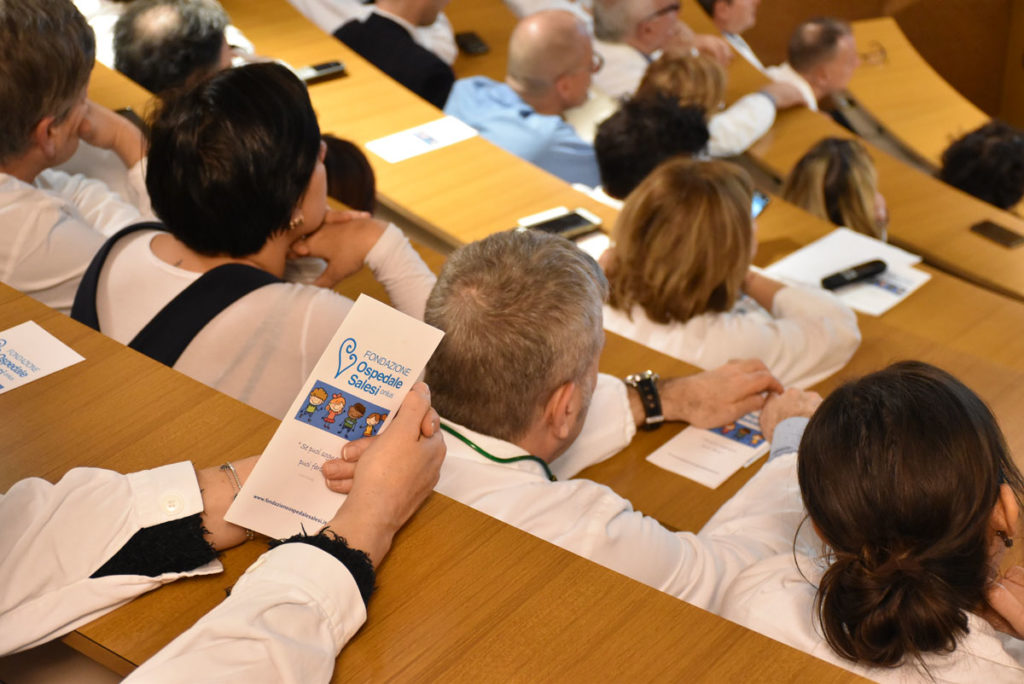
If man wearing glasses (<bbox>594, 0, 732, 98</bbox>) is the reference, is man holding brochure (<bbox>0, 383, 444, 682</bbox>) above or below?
above

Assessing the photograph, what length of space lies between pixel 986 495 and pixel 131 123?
2.38m

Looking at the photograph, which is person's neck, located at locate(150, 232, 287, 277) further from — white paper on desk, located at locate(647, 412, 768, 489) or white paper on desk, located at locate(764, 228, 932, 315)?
white paper on desk, located at locate(764, 228, 932, 315)

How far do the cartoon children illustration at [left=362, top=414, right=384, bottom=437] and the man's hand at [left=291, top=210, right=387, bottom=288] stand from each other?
1077mm

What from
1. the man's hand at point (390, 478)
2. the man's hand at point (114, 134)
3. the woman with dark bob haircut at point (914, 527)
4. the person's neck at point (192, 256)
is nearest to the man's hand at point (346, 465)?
the man's hand at point (390, 478)

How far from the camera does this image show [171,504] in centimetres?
122

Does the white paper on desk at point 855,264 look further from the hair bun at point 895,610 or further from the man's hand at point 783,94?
the hair bun at point 895,610

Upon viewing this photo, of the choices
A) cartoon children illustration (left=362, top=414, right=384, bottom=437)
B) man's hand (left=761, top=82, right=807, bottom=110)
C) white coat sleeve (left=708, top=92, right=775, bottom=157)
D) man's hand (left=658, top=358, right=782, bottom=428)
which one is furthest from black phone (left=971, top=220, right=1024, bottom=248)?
cartoon children illustration (left=362, top=414, right=384, bottom=437)

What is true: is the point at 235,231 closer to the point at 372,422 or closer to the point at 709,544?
the point at 372,422

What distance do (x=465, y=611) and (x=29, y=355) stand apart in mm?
839

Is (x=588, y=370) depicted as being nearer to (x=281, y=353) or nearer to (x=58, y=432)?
(x=281, y=353)

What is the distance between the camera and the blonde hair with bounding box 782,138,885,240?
3.78 m

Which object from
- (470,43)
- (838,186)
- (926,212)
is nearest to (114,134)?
(838,186)

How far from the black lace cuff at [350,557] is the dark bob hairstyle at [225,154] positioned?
0.93 meters

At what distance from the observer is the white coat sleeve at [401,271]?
2352 mm
